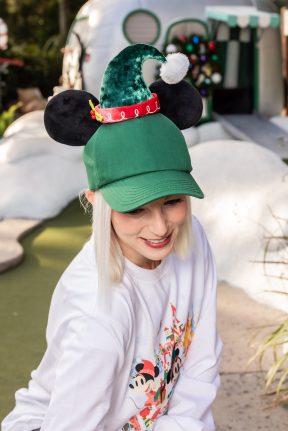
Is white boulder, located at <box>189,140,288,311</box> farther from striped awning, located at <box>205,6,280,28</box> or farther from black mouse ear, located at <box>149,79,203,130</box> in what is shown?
striped awning, located at <box>205,6,280,28</box>

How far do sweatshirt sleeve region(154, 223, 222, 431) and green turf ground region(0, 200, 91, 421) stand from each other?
128 cm

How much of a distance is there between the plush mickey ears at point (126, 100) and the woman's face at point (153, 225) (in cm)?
20

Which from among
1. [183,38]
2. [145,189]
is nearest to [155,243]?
[145,189]

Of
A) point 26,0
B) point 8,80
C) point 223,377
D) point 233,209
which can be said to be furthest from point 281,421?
point 26,0

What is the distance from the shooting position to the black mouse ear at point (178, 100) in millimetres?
1749

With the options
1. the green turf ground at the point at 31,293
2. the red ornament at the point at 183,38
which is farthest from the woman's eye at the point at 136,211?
the red ornament at the point at 183,38

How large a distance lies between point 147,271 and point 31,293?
278 cm

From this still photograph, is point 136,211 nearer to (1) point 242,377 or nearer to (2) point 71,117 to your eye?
(2) point 71,117

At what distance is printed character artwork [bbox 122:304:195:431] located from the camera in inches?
70.6

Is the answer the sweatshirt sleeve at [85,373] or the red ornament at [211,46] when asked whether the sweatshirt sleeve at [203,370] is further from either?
the red ornament at [211,46]

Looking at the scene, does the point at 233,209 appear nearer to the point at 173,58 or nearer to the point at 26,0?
the point at 173,58

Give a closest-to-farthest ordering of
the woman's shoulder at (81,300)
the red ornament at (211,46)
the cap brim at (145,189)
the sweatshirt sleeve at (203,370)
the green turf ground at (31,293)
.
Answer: the cap brim at (145,189), the woman's shoulder at (81,300), the sweatshirt sleeve at (203,370), the green turf ground at (31,293), the red ornament at (211,46)

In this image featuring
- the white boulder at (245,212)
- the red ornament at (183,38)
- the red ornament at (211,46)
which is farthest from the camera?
the red ornament at (211,46)

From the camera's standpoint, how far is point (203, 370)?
1977 millimetres
